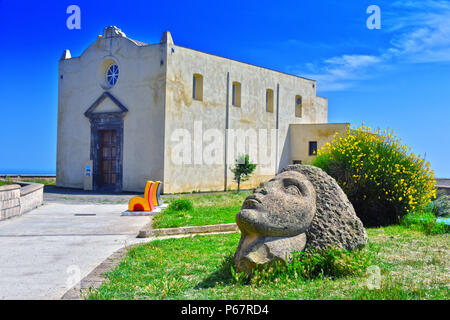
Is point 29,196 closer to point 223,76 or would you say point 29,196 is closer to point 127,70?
point 127,70

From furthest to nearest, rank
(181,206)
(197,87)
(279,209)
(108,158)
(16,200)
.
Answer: (197,87), (108,158), (181,206), (16,200), (279,209)

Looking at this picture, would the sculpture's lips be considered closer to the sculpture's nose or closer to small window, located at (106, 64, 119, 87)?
the sculpture's nose

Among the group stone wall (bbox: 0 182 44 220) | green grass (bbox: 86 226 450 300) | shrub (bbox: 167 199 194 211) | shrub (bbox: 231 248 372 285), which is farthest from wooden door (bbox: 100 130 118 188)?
shrub (bbox: 231 248 372 285)

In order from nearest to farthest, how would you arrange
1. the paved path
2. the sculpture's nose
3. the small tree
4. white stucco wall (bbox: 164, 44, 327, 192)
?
the sculpture's nose → the paved path → white stucco wall (bbox: 164, 44, 327, 192) → the small tree

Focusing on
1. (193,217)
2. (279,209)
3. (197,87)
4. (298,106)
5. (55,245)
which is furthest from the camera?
(298,106)

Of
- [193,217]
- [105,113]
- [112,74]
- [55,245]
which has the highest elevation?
[112,74]

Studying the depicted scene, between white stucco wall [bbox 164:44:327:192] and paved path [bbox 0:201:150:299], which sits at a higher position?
white stucco wall [bbox 164:44:327:192]

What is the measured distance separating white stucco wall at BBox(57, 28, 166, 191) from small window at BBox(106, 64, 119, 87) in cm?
34

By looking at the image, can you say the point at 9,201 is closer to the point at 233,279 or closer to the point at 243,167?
the point at 233,279

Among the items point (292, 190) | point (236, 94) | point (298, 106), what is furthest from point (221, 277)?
point (298, 106)

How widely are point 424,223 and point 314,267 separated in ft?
19.7

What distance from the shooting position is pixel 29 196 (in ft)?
46.0

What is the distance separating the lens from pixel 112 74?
23.8m

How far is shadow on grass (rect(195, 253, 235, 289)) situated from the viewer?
505cm
